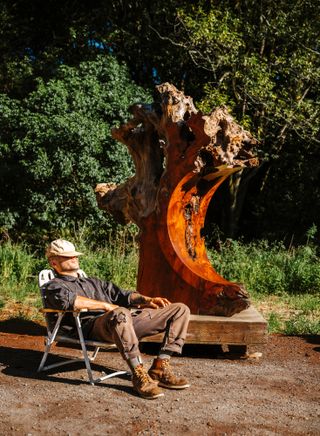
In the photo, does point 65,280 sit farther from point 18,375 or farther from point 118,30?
point 118,30

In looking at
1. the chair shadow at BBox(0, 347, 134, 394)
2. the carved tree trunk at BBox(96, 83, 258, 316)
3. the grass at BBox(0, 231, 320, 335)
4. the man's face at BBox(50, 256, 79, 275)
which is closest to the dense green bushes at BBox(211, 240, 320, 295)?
the grass at BBox(0, 231, 320, 335)

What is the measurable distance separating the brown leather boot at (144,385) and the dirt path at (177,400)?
5 centimetres

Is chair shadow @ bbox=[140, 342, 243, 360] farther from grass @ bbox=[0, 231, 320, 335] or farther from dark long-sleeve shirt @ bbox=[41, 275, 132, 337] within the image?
grass @ bbox=[0, 231, 320, 335]

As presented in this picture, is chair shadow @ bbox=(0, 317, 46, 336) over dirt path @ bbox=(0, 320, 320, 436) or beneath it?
beneath

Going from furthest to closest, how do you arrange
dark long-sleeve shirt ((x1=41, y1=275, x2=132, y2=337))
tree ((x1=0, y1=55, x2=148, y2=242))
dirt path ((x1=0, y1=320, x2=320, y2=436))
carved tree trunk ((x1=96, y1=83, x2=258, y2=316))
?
1. tree ((x1=0, y1=55, x2=148, y2=242))
2. carved tree trunk ((x1=96, y1=83, x2=258, y2=316))
3. dark long-sleeve shirt ((x1=41, y1=275, x2=132, y2=337))
4. dirt path ((x1=0, y1=320, x2=320, y2=436))

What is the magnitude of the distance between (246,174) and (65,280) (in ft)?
38.5

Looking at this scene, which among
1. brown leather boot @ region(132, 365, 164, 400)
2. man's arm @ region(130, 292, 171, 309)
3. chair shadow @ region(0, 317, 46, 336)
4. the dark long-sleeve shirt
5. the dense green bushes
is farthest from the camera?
the dense green bushes

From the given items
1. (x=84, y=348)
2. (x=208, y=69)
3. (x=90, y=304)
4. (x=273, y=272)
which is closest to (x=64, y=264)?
(x=90, y=304)

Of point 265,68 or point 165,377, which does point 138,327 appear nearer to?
point 165,377

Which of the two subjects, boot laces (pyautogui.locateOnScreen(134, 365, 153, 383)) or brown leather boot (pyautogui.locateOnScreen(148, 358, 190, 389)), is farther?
brown leather boot (pyautogui.locateOnScreen(148, 358, 190, 389))

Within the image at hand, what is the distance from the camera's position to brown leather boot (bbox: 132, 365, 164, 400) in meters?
5.29

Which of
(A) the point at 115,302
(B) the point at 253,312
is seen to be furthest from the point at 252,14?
(A) the point at 115,302

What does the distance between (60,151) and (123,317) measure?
888 centimetres

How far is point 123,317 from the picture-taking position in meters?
5.50
